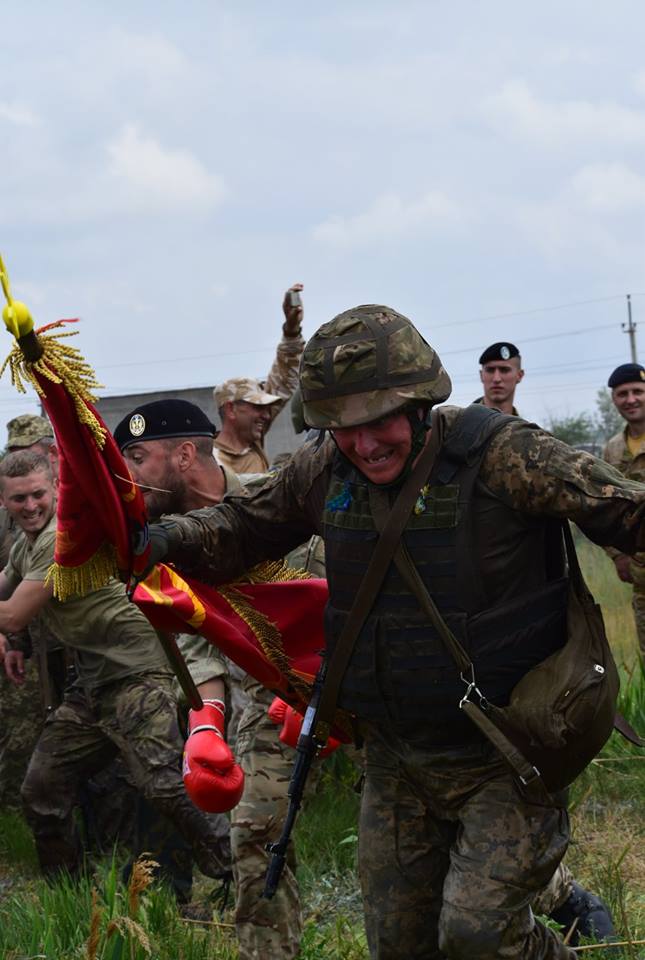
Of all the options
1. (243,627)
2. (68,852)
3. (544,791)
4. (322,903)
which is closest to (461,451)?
(544,791)

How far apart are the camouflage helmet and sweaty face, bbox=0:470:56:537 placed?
10.5ft

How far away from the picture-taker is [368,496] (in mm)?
4051

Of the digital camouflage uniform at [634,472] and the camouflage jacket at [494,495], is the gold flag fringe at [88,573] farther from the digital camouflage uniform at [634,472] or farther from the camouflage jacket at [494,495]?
the digital camouflage uniform at [634,472]

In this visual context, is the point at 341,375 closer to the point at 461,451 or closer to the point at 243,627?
the point at 461,451

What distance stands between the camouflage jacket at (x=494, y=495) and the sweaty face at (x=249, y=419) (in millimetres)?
3772

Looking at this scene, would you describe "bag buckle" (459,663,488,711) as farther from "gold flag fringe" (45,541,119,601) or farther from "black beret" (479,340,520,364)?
"black beret" (479,340,520,364)

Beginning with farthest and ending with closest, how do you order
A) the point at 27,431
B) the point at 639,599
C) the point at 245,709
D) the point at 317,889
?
the point at 639,599, the point at 27,431, the point at 317,889, the point at 245,709

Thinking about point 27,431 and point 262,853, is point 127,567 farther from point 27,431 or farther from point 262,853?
point 27,431

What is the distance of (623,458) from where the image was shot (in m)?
9.34

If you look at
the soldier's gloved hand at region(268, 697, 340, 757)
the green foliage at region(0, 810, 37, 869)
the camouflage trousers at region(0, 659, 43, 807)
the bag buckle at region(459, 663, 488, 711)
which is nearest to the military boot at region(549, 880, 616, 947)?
the soldier's gloved hand at region(268, 697, 340, 757)

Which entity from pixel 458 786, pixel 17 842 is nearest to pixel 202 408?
pixel 17 842

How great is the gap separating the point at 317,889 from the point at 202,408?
13.9 meters

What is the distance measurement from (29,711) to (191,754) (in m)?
3.42

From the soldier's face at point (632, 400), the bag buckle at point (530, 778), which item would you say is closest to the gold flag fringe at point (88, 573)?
the bag buckle at point (530, 778)
